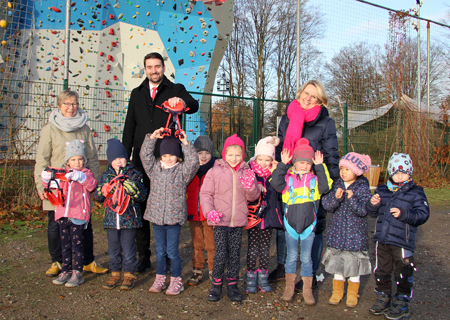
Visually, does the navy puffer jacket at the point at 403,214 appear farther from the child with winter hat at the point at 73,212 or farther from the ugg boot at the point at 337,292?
the child with winter hat at the point at 73,212

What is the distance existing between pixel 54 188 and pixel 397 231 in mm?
2992

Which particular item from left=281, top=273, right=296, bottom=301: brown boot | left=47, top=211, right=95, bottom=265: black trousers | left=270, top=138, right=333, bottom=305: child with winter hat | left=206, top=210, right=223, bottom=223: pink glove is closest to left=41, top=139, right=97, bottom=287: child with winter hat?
left=47, top=211, right=95, bottom=265: black trousers

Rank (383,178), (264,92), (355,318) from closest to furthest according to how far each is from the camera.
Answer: (355,318)
(383,178)
(264,92)

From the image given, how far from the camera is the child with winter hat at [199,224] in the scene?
358 cm

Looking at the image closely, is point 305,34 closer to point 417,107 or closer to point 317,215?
point 417,107

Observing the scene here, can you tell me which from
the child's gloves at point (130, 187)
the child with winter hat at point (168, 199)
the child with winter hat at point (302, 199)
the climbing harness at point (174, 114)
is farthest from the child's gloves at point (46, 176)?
the child with winter hat at point (302, 199)

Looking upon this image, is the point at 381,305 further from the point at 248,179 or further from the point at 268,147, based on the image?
the point at 268,147

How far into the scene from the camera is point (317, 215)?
328 cm

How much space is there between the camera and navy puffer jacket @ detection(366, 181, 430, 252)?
283 centimetres

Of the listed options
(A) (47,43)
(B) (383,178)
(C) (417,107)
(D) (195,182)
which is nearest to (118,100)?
(A) (47,43)

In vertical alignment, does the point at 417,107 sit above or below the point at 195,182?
above

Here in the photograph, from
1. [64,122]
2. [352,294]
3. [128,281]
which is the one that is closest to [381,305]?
[352,294]

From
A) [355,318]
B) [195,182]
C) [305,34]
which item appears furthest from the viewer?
[305,34]

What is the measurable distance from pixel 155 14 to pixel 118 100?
3.44 m
